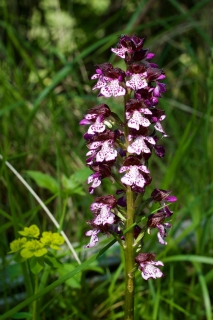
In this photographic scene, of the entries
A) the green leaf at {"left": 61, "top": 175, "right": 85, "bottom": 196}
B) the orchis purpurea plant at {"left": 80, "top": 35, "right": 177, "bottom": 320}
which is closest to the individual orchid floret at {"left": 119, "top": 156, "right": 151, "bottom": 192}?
the orchis purpurea plant at {"left": 80, "top": 35, "right": 177, "bottom": 320}

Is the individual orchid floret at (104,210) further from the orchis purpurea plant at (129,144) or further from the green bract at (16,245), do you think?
the green bract at (16,245)

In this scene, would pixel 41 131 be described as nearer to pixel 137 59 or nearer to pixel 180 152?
pixel 180 152

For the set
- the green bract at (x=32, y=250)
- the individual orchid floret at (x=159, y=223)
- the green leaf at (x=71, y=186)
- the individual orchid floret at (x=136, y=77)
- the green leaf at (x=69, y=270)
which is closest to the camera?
the individual orchid floret at (x=136, y=77)

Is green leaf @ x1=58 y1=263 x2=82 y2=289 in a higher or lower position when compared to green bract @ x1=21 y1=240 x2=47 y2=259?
lower

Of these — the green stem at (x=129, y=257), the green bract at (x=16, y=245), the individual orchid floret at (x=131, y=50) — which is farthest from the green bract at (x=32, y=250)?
the individual orchid floret at (x=131, y=50)

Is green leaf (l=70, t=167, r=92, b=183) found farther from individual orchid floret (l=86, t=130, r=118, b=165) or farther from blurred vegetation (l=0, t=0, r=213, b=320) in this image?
individual orchid floret (l=86, t=130, r=118, b=165)

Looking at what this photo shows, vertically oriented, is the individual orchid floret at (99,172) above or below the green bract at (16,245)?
above

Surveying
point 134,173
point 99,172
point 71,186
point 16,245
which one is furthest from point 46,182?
point 134,173
